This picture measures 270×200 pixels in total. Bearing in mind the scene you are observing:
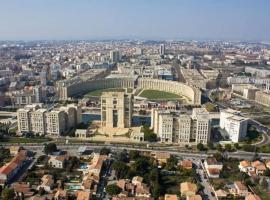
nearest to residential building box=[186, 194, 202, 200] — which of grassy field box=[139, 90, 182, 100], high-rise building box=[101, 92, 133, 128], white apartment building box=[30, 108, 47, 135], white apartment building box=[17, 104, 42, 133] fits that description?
high-rise building box=[101, 92, 133, 128]

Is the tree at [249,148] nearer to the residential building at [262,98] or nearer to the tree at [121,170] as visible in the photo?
the tree at [121,170]

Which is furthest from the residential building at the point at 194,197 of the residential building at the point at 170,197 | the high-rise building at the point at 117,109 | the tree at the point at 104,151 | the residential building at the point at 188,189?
the high-rise building at the point at 117,109

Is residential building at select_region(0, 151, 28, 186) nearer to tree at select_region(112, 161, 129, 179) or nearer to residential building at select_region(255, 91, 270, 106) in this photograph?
tree at select_region(112, 161, 129, 179)

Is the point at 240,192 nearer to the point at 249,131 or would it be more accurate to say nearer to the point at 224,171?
the point at 224,171

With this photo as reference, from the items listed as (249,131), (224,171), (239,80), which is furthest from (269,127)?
(239,80)

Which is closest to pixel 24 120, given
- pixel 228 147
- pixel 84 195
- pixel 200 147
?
pixel 84 195

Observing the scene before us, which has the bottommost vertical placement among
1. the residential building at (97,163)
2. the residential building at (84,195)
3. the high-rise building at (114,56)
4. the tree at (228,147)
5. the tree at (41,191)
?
the tree at (41,191)
